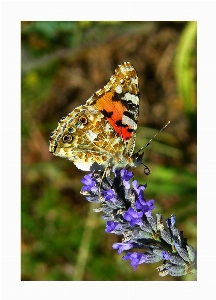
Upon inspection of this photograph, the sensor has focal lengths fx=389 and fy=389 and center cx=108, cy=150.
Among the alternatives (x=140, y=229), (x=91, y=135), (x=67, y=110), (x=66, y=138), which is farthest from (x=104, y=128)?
(x=67, y=110)

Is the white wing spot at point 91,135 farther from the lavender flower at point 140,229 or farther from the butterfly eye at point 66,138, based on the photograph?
the lavender flower at point 140,229

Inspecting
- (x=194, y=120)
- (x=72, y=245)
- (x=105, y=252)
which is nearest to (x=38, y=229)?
(x=72, y=245)

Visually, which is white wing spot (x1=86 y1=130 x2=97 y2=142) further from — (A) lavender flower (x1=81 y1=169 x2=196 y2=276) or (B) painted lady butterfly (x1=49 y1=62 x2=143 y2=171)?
(A) lavender flower (x1=81 y1=169 x2=196 y2=276)

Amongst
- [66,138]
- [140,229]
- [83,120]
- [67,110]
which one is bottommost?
[140,229]

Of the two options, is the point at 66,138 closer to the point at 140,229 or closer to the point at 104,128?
the point at 104,128

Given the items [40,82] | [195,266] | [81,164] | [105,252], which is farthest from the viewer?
[40,82]

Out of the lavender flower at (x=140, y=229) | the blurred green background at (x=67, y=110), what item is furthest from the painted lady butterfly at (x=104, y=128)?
the blurred green background at (x=67, y=110)

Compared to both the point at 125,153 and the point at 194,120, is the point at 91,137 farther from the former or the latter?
the point at 194,120
